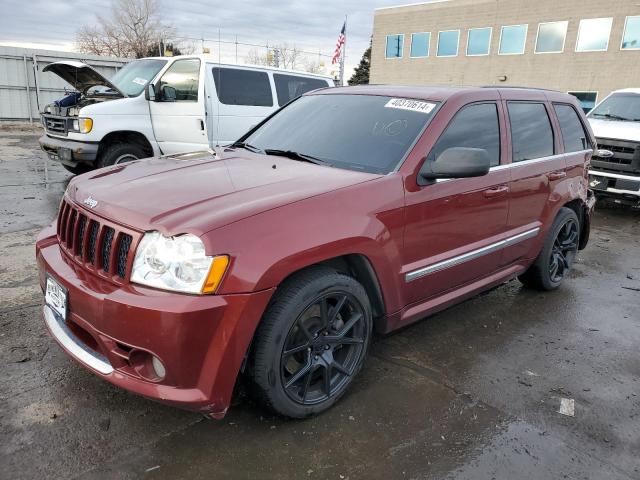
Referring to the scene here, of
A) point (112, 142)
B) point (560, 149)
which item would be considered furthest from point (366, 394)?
point (112, 142)

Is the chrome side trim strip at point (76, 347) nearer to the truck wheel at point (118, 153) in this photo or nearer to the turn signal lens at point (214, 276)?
the turn signal lens at point (214, 276)

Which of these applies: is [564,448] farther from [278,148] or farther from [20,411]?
[20,411]

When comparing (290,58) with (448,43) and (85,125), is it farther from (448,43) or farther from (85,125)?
(85,125)

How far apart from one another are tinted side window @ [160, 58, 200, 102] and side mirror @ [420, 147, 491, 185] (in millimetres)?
5483

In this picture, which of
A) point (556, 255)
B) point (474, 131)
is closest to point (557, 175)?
point (556, 255)

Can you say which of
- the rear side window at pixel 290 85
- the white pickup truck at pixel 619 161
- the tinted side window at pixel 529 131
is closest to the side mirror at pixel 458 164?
the tinted side window at pixel 529 131

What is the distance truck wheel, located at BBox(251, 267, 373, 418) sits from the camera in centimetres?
235

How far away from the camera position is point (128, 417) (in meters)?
2.61

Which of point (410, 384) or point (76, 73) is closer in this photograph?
point (410, 384)

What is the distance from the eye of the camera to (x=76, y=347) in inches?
97.0

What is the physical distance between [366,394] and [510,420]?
31.6 inches

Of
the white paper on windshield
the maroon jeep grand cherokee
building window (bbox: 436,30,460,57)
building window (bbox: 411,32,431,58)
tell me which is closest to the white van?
the maroon jeep grand cherokee

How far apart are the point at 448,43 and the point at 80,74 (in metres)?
29.1

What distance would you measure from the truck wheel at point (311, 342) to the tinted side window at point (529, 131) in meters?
1.95
